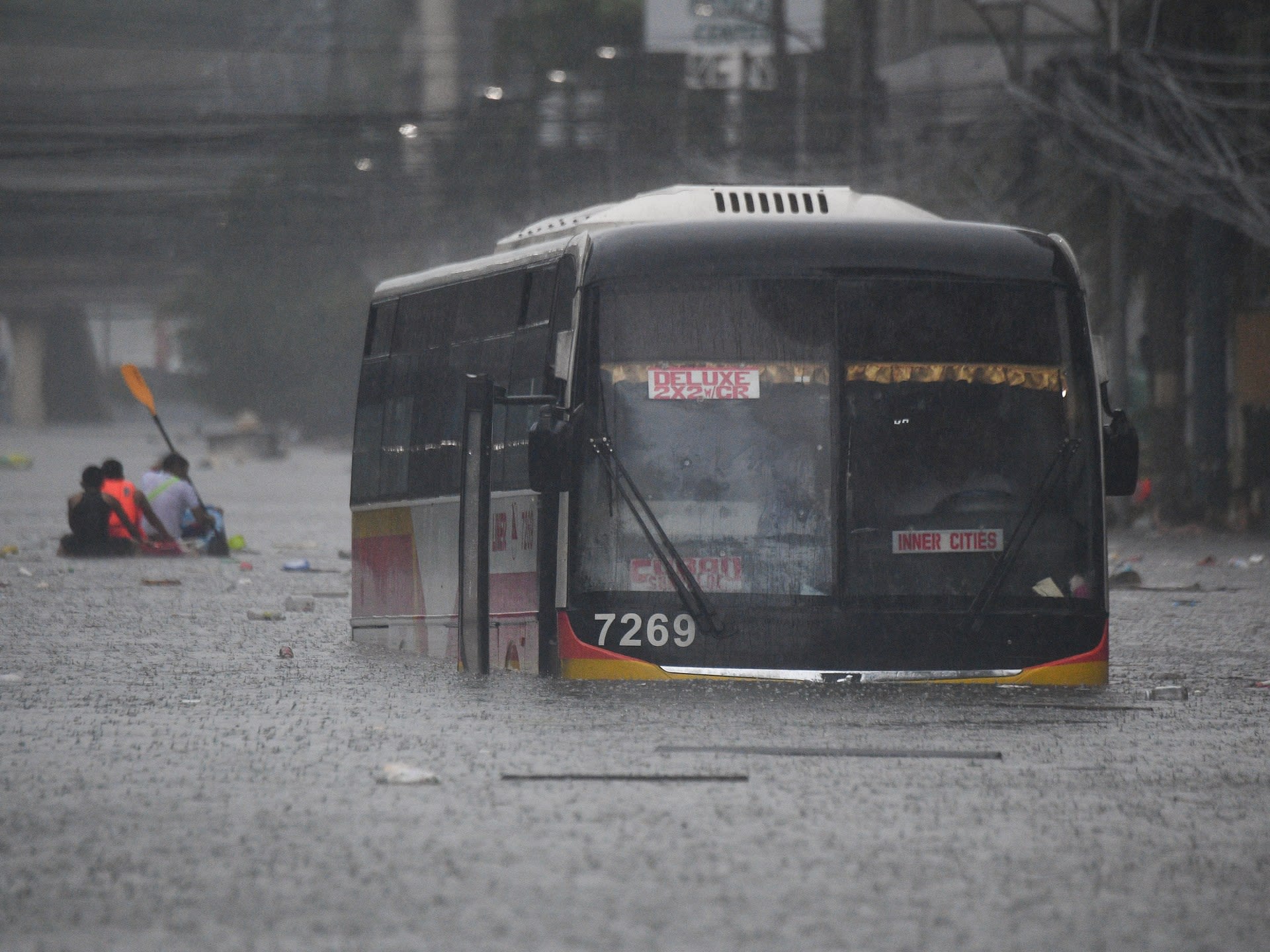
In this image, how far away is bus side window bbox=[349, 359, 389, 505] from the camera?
15461mm

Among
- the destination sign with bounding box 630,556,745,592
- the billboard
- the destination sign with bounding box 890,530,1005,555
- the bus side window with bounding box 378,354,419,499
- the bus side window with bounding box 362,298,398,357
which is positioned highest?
the billboard

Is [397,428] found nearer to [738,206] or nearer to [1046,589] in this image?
[738,206]

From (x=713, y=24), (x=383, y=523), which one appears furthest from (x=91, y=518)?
(x=713, y=24)

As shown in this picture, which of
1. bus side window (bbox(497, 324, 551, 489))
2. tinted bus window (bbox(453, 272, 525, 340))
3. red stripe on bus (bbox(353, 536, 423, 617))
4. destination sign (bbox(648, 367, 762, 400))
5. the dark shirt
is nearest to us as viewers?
destination sign (bbox(648, 367, 762, 400))

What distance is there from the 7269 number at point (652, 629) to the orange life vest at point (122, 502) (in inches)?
553

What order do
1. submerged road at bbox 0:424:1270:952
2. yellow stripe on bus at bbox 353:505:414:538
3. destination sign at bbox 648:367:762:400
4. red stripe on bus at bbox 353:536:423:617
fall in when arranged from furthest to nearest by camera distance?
yellow stripe on bus at bbox 353:505:414:538 < red stripe on bus at bbox 353:536:423:617 < destination sign at bbox 648:367:762:400 < submerged road at bbox 0:424:1270:952

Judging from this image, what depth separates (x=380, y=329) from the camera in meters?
15.7

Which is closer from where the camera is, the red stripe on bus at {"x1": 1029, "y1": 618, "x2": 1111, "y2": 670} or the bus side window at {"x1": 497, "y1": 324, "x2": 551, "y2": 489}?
the red stripe on bus at {"x1": 1029, "y1": 618, "x2": 1111, "y2": 670}

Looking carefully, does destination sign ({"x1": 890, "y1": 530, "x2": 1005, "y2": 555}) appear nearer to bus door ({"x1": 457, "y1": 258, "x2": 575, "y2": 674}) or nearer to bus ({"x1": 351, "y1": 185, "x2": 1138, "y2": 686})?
bus ({"x1": 351, "y1": 185, "x2": 1138, "y2": 686})

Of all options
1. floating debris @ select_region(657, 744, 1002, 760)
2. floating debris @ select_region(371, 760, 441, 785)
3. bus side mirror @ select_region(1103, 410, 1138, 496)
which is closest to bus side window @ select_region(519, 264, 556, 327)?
bus side mirror @ select_region(1103, 410, 1138, 496)

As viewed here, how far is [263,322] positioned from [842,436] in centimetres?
9064

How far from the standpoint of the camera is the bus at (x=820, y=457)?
11570 millimetres

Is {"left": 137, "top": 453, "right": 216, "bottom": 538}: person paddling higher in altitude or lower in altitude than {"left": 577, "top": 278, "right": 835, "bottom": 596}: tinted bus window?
lower

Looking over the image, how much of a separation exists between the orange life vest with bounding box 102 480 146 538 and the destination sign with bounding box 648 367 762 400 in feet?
45.8
